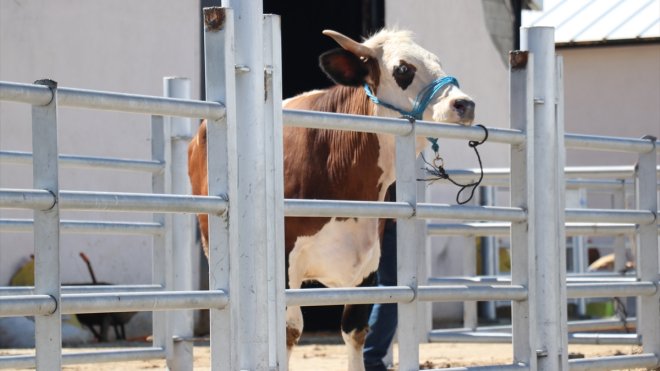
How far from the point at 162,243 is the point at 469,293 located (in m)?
2.37

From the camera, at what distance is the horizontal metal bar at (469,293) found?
4.89m

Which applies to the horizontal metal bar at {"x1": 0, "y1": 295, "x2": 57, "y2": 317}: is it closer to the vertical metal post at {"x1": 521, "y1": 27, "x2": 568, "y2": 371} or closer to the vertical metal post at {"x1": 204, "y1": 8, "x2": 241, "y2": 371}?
the vertical metal post at {"x1": 204, "y1": 8, "x2": 241, "y2": 371}

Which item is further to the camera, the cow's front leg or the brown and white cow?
the cow's front leg

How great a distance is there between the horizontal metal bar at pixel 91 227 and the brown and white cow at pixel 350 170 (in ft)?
2.81

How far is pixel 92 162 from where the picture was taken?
21.4ft

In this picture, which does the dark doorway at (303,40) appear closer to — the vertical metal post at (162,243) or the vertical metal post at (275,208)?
the vertical metal post at (162,243)

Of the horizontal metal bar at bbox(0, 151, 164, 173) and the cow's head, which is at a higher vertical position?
the cow's head

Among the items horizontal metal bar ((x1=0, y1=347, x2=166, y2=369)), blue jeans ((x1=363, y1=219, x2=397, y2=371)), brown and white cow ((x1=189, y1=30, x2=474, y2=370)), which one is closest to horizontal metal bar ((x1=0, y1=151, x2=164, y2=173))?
brown and white cow ((x1=189, y1=30, x2=474, y2=370))

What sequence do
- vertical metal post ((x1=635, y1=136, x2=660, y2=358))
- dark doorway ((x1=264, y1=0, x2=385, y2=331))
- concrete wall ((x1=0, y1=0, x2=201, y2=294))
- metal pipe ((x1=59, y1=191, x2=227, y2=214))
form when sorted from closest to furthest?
metal pipe ((x1=59, y1=191, x2=227, y2=214)) → vertical metal post ((x1=635, y1=136, x2=660, y2=358)) → concrete wall ((x1=0, y1=0, x2=201, y2=294)) → dark doorway ((x1=264, y1=0, x2=385, y2=331))

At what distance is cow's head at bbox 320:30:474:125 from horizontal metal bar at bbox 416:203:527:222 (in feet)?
3.21

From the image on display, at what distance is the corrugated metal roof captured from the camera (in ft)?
63.2

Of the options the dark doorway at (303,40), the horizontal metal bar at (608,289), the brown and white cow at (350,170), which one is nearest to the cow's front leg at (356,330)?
the brown and white cow at (350,170)

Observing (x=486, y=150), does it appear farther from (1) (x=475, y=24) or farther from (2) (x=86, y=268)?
(2) (x=86, y=268)

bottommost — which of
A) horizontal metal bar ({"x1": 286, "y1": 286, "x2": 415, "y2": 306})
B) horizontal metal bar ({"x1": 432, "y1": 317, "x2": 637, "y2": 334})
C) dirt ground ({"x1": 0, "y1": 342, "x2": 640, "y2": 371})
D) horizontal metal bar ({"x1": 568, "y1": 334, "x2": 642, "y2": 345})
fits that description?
dirt ground ({"x1": 0, "y1": 342, "x2": 640, "y2": 371})
